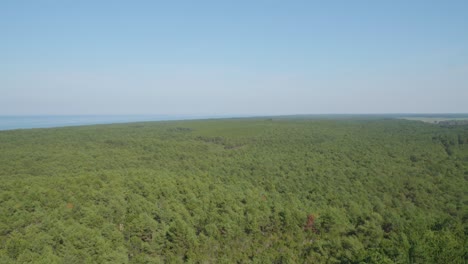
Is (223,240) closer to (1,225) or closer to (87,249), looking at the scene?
(87,249)

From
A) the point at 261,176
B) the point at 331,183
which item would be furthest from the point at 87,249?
the point at 331,183

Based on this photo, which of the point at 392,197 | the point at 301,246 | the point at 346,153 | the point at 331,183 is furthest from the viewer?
the point at 346,153

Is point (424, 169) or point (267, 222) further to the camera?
point (424, 169)

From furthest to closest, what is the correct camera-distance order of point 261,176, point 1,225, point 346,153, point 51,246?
point 346,153, point 261,176, point 1,225, point 51,246

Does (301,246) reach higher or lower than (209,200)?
lower

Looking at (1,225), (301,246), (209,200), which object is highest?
(1,225)

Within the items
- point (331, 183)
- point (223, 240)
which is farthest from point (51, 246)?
point (331, 183)
